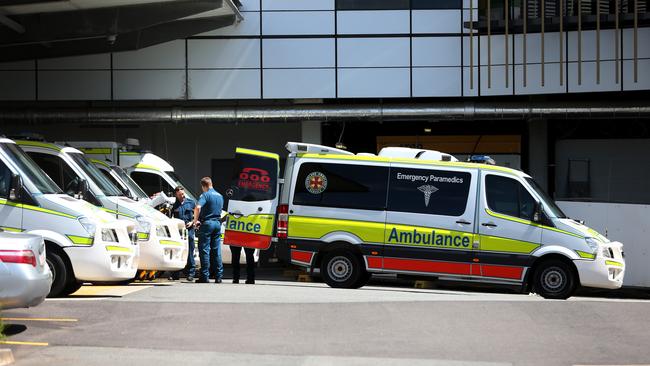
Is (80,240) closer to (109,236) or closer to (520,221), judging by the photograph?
(109,236)

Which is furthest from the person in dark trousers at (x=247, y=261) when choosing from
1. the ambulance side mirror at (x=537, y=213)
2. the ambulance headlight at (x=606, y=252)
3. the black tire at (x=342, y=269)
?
the ambulance headlight at (x=606, y=252)

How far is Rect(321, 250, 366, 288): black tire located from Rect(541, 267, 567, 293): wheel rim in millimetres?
3026

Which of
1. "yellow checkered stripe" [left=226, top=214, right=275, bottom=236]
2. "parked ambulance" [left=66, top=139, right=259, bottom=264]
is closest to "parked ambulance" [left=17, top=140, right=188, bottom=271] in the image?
"yellow checkered stripe" [left=226, top=214, right=275, bottom=236]

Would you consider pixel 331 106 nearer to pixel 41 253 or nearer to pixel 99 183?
pixel 99 183

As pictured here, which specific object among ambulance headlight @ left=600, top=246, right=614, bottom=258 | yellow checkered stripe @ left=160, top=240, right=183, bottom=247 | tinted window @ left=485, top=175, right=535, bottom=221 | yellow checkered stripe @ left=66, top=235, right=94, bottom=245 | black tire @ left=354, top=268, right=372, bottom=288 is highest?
tinted window @ left=485, top=175, right=535, bottom=221

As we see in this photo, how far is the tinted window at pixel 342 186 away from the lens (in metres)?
17.2

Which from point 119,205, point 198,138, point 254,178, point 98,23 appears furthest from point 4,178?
point 198,138

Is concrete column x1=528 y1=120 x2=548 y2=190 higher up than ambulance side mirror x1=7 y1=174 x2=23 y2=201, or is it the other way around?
concrete column x1=528 y1=120 x2=548 y2=190

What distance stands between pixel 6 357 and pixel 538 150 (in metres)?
23.1

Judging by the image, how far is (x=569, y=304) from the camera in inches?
524

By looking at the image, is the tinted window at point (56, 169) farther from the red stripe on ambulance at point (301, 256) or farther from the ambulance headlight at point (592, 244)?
the ambulance headlight at point (592, 244)

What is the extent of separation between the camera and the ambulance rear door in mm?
17750

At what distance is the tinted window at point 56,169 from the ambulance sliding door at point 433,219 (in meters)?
5.28

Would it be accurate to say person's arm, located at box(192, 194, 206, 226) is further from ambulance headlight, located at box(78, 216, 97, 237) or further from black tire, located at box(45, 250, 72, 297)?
black tire, located at box(45, 250, 72, 297)
